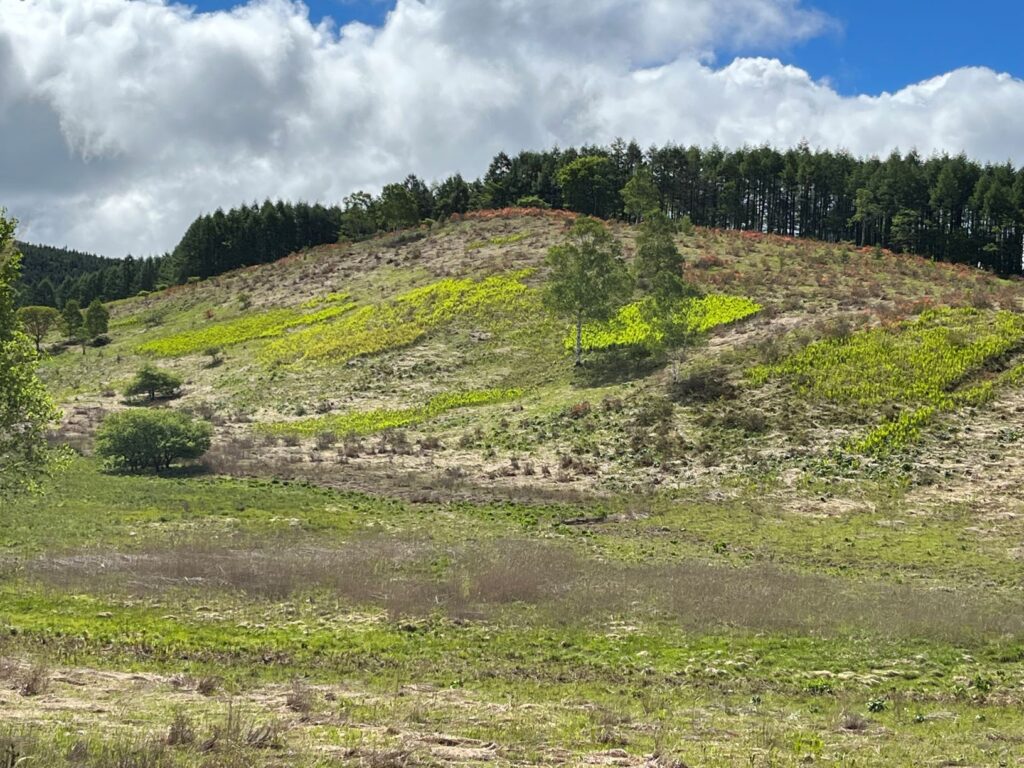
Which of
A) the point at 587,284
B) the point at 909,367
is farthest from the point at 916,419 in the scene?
the point at 587,284

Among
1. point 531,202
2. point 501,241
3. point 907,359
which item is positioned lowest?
point 907,359

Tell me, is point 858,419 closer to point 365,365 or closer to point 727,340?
point 727,340

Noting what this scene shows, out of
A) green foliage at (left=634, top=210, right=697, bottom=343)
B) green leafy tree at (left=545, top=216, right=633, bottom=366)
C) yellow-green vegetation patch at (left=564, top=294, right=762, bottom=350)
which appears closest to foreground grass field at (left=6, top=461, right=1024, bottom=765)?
green foliage at (left=634, top=210, right=697, bottom=343)

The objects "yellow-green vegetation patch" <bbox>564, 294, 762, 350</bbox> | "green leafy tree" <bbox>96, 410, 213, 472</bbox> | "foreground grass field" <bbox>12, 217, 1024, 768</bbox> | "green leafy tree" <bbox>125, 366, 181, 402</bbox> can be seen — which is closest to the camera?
"foreground grass field" <bbox>12, 217, 1024, 768</bbox>

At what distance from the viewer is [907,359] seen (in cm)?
4550

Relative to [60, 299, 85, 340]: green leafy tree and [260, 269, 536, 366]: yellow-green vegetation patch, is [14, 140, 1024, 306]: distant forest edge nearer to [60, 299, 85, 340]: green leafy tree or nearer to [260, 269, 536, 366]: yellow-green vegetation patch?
[260, 269, 536, 366]: yellow-green vegetation patch

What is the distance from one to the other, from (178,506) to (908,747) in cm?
2888

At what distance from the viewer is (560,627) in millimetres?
18281

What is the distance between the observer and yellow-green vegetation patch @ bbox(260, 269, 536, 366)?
71.6 m

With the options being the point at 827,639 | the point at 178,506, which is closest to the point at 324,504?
the point at 178,506

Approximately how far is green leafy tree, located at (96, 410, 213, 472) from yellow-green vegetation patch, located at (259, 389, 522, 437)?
33.5 ft

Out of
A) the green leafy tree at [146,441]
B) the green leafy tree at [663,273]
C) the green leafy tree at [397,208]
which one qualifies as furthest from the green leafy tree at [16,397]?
the green leafy tree at [397,208]

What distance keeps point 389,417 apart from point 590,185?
7091 cm

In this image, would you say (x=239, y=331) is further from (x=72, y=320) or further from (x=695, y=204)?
(x=695, y=204)
